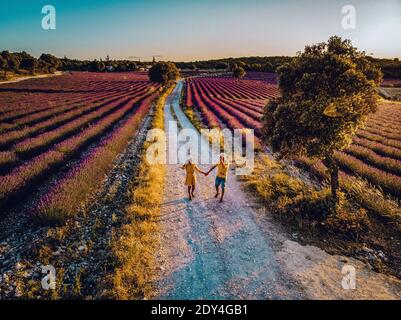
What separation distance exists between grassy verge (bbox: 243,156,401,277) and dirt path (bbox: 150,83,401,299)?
1.37 ft

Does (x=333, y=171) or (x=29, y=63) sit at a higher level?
(x=29, y=63)

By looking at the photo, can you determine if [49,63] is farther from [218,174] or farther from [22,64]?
[218,174]

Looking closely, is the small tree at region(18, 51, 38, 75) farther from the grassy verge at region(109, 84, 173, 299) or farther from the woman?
the woman

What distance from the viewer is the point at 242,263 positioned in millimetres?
5805

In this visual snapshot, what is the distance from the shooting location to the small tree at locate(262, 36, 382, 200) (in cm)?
720

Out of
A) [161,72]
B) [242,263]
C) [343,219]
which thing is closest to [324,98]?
[343,219]

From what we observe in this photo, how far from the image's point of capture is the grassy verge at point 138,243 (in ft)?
16.5

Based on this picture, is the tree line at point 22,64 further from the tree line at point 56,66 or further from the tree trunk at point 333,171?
the tree trunk at point 333,171

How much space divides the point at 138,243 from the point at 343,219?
483 centimetres

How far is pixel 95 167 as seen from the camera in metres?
10.2

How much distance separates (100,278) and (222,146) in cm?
1072
